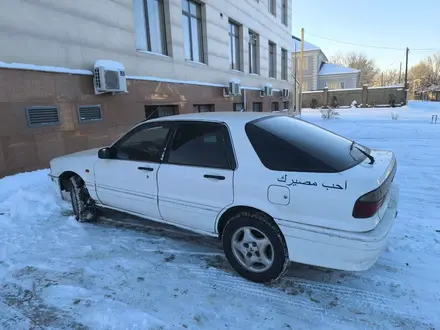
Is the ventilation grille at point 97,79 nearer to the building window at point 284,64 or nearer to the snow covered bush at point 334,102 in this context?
the building window at point 284,64

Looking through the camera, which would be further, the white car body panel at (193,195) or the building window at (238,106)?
the building window at (238,106)

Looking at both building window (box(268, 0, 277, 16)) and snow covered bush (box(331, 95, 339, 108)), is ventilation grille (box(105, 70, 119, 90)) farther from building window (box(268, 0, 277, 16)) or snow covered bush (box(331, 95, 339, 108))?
snow covered bush (box(331, 95, 339, 108))

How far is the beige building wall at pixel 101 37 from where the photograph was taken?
19.3ft

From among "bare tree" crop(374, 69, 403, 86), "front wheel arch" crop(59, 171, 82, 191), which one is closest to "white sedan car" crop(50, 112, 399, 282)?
"front wheel arch" crop(59, 171, 82, 191)

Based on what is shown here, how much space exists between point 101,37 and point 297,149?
685 centimetres

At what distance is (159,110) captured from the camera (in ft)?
32.4

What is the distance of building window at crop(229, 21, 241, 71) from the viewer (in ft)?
48.0

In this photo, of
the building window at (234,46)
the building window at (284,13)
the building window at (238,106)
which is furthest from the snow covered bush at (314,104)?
the building window at (238,106)

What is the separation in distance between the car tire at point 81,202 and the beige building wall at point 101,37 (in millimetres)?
3168

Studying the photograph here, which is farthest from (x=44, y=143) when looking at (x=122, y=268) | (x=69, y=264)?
(x=122, y=268)

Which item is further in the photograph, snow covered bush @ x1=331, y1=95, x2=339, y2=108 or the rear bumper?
A: snow covered bush @ x1=331, y1=95, x2=339, y2=108

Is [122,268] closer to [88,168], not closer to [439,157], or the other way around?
[88,168]

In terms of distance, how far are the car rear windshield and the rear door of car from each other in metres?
0.33

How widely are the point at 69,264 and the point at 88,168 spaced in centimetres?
139
